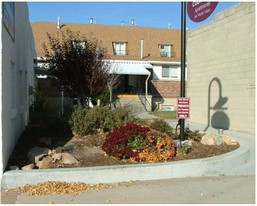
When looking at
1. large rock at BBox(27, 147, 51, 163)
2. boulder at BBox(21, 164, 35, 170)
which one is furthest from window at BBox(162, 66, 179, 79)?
boulder at BBox(21, 164, 35, 170)

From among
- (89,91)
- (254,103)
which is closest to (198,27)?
(254,103)

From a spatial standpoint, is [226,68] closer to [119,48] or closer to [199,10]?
[199,10]

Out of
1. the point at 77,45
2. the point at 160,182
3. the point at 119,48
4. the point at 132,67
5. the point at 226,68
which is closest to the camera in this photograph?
the point at 160,182

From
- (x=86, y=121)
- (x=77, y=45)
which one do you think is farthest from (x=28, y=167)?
(x=77, y=45)

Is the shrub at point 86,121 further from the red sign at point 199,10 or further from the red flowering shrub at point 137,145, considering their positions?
the red sign at point 199,10

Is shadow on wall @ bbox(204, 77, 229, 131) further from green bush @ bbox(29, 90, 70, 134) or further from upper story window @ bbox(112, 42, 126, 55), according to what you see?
upper story window @ bbox(112, 42, 126, 55)

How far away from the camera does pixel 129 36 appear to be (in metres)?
36.2

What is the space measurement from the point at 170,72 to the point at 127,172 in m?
27.1

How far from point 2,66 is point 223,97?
10.5 m

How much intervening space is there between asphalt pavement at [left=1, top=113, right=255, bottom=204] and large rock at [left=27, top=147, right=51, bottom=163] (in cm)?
90

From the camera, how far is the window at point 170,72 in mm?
33594

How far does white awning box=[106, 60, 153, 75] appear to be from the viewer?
29734 millimetres

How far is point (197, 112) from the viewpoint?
57.9ft

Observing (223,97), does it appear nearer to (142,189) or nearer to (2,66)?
(142,189)
